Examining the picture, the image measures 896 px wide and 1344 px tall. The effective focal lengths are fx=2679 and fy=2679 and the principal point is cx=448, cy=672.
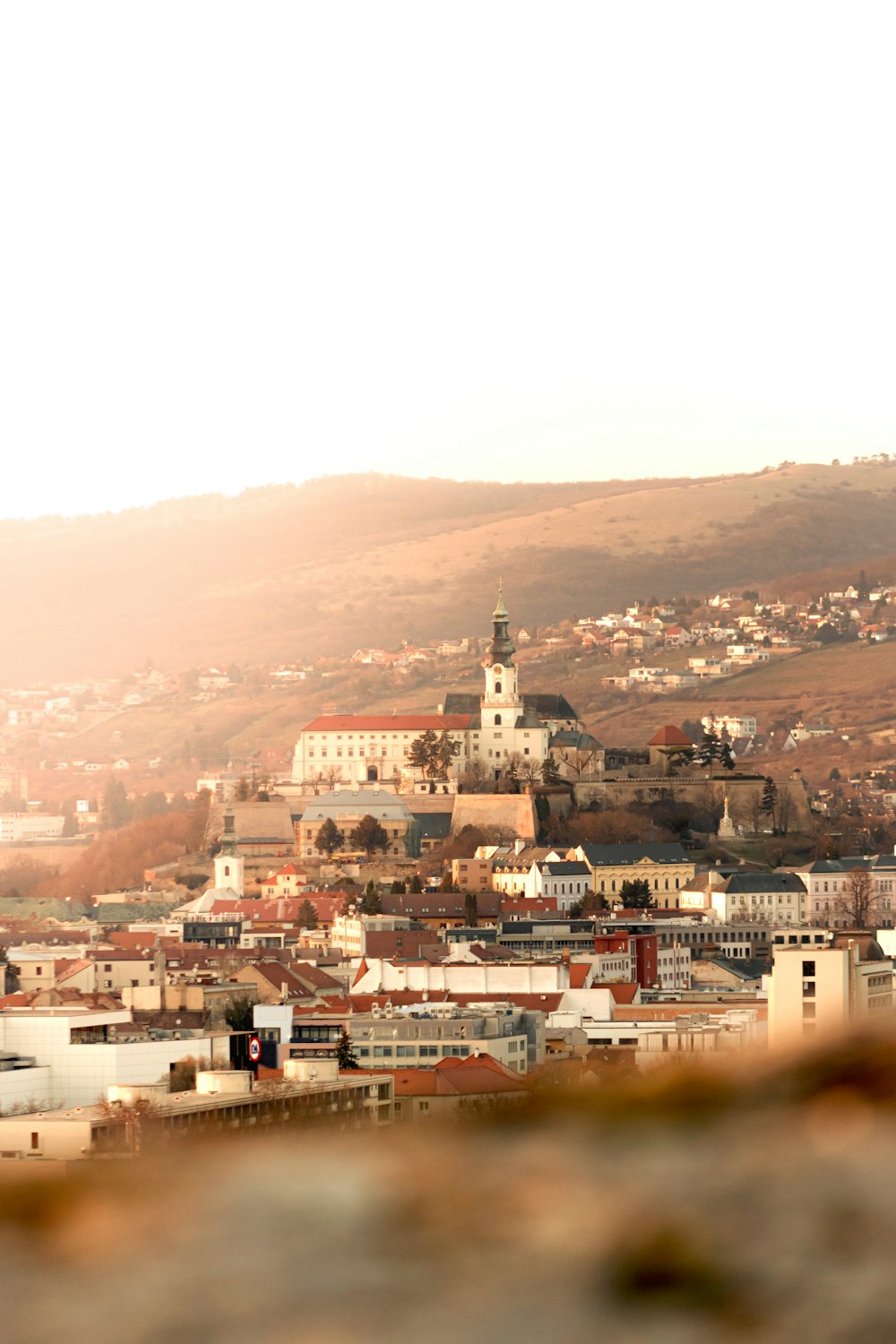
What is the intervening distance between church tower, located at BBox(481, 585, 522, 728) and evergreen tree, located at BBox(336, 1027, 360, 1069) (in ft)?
156

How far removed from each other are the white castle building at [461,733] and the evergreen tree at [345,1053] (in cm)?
4655

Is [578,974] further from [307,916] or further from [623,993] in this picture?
[307,916]

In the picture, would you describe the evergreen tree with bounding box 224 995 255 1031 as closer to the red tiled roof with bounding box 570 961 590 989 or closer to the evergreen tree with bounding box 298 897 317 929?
the red tiled roof with bounding box 570 961 590 989

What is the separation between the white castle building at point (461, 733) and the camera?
78750 millimetres

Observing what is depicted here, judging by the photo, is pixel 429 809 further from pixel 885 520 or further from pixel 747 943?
pixel 885 520

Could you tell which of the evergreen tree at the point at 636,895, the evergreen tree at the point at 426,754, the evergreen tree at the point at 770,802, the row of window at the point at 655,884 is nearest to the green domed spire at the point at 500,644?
the evergreen tree at the point at 426,754

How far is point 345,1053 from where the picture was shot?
28.4 m

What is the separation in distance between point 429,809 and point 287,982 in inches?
1234

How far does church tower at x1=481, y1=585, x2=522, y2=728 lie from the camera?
79.2 meters

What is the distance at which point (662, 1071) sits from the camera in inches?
65.4

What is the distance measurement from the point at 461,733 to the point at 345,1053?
5188 cm

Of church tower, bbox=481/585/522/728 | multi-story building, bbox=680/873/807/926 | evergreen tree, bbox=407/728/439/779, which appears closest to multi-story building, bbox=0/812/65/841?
church tower, bbox=481/585/522/728

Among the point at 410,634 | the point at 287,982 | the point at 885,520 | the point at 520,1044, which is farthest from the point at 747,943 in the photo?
the point at 885,520

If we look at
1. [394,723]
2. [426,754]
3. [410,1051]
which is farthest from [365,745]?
[410,1051]
